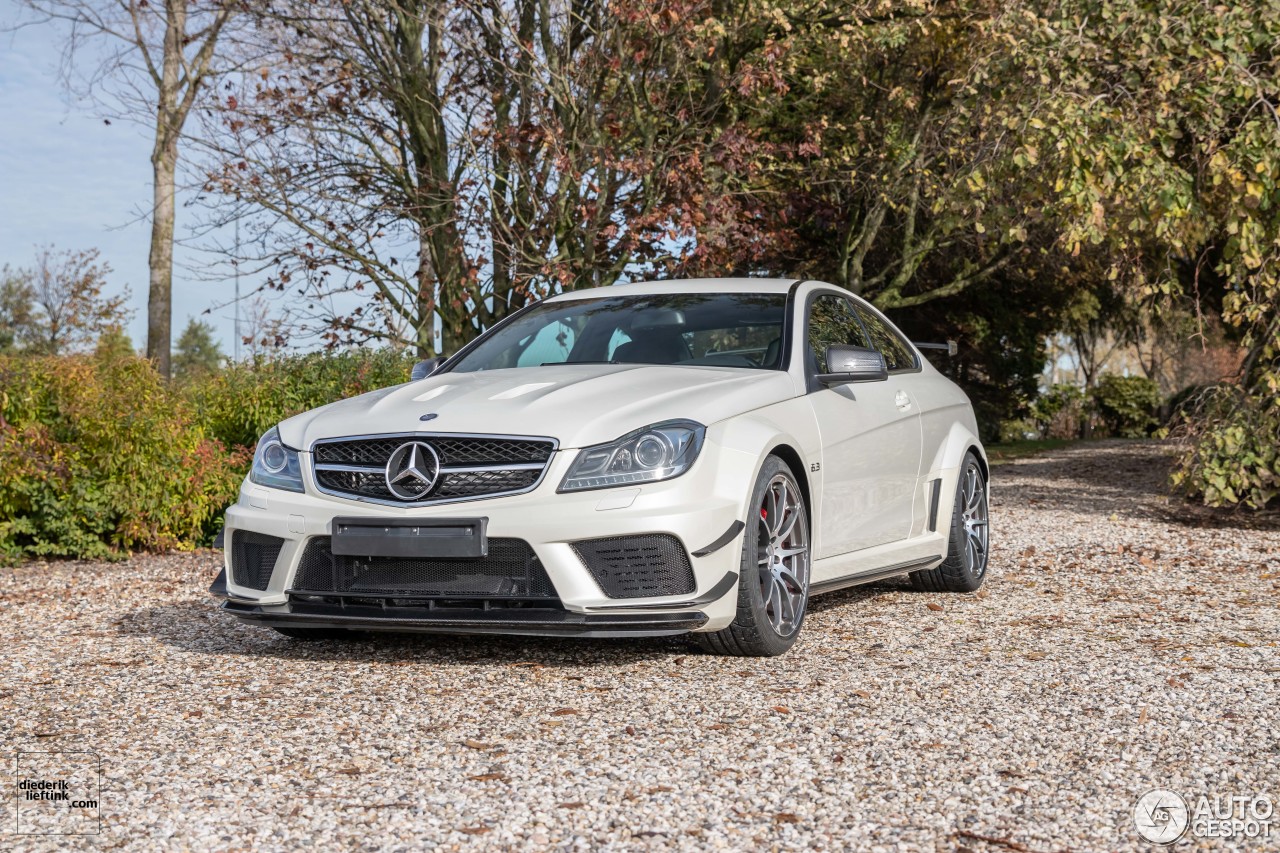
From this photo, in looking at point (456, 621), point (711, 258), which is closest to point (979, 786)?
point (456, 621)

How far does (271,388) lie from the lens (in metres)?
11.1

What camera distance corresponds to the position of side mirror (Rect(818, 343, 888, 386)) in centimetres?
605

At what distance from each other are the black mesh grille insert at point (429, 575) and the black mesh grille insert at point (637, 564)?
0.18m

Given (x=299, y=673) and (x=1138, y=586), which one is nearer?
(x=299, y=673)

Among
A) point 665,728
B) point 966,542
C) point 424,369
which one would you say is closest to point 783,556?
point 665,728

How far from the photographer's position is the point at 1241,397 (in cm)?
1170

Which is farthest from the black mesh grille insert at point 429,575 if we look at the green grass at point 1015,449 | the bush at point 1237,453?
the green grass at point 1015,449

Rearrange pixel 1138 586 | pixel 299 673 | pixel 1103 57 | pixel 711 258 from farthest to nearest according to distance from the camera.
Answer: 1. pixel 711 258
2. pixel 1103 57
3. pixel 1138 586
4. pixel 299 673

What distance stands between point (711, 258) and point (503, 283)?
220 centimetres

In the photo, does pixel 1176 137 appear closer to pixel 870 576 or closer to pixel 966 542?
pixel 966 542

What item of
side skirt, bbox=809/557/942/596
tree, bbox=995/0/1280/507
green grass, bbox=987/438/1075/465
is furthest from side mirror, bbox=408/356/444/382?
green grass, bbox=987/438/1075/465

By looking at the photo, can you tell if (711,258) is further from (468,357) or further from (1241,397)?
(468,357)

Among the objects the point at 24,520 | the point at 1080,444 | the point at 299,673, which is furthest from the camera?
the point at 1080,444

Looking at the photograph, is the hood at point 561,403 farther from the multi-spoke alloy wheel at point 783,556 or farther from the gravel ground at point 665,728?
the gravel ground at point 665,728
